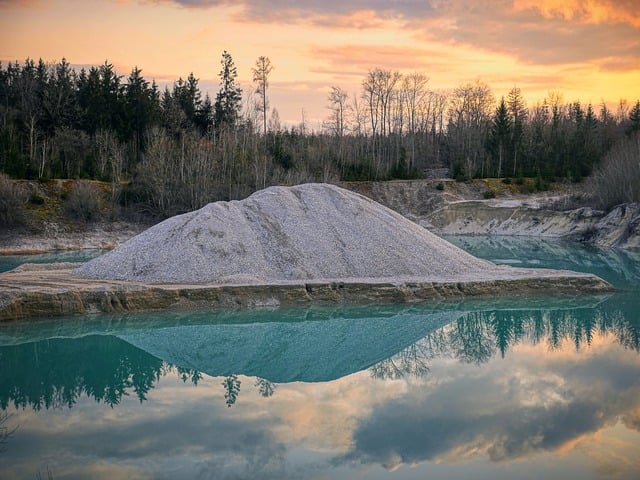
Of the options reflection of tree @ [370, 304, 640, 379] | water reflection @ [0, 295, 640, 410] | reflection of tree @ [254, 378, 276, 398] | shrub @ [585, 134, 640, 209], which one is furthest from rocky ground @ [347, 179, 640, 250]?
reflection of tree @ [254, 378, 276, 398]

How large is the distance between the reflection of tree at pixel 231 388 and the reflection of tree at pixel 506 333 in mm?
2445

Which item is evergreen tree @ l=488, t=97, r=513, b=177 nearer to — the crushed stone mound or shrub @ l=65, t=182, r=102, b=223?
shrub @ l=65, t=182, r=102, b=223

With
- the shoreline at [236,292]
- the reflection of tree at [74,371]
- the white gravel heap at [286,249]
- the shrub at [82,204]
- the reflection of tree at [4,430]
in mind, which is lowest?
the reflection of tree at [74,371]

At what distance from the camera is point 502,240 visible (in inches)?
1642

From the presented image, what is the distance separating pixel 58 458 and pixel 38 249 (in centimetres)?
2754

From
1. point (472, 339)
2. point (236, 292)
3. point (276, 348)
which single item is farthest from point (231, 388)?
point (236, 292)

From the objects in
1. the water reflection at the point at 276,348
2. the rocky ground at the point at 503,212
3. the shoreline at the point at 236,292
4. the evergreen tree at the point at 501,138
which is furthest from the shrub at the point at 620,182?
the water reflection at the point at 276,348

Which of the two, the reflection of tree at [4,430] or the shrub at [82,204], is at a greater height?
the shrub at [82,204]

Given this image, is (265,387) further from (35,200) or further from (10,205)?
(35,200)

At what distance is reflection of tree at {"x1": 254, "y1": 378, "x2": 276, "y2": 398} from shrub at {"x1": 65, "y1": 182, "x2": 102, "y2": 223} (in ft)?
93.3

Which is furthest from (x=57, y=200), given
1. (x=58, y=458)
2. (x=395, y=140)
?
(x=395, y=140)

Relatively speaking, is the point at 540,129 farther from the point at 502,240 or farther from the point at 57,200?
the point at 57,200

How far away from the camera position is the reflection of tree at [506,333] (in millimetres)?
12508

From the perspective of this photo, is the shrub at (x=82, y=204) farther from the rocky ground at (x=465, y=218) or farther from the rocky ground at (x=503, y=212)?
the rocky ground at (x=503, y=212)
